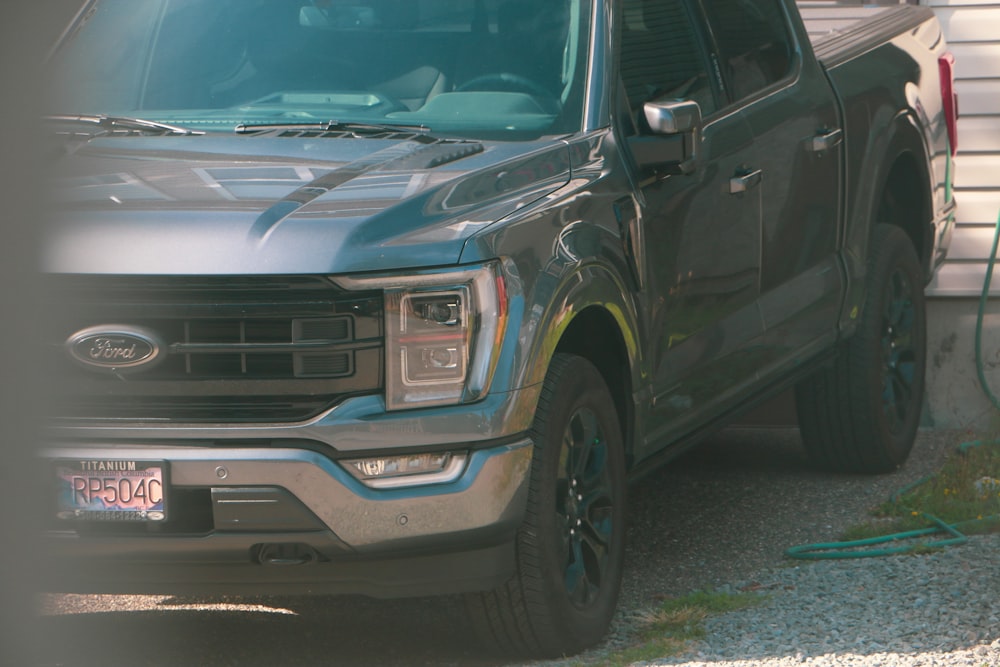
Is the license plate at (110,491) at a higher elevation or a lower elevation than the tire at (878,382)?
higher

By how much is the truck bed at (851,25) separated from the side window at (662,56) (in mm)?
1093

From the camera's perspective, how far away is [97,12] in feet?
18.4

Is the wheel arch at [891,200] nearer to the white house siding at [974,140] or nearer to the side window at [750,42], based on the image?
the side window at [750,42]

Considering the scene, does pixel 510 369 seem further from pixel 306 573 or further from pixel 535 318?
pixel 306 573

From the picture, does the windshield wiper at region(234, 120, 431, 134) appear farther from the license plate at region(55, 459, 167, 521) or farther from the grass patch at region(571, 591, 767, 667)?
the grass patch at region(571, 591, 767, 667)

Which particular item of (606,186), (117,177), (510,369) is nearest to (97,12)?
(117,177)

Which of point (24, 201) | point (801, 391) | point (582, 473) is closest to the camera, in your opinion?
point (24, 201)

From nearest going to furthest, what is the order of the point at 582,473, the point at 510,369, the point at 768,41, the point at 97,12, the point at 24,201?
the point at 24,201 → the point at 510,369 → the point at 582,473 → the point at 97,12 → the point at 768,41

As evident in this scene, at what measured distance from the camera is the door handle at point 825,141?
6.20 metres

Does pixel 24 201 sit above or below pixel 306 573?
above

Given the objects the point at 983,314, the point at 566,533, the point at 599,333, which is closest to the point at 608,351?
the point at 599,333

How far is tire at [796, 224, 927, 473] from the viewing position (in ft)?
22.6

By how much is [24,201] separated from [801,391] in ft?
13.1

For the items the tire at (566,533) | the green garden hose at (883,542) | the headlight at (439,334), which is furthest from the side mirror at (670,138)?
the green garden hose at (883,542)
